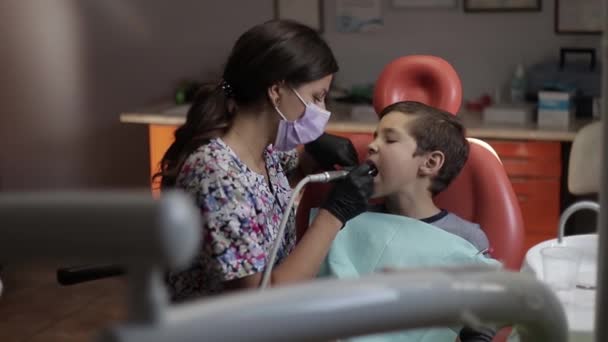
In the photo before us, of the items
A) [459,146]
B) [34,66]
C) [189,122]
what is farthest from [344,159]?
[34,66]

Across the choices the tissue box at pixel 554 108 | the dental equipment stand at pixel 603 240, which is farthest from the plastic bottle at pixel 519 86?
the dental equipment stand at pixel 603 240

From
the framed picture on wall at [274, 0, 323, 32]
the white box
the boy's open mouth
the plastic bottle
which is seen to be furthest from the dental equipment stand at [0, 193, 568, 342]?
the framed picture on wall at [274, 0, 323, 32]

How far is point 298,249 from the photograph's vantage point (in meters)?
1.86

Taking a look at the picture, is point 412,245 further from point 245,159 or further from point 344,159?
point 245,159

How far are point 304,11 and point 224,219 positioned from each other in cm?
286

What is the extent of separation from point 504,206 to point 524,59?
226 centimetres

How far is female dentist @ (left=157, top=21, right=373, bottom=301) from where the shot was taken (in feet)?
5.93

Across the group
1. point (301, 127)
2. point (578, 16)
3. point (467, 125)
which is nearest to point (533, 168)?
point (467, 125)

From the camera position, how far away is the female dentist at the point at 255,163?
1.81 meters

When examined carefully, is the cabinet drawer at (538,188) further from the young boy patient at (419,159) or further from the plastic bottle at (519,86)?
the young boy patient at (419,159)

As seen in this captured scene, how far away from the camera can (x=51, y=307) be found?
13.3 feet

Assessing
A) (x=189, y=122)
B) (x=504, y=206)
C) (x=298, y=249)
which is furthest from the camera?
(x=504, y=206)

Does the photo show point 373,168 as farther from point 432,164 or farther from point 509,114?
point 509,114

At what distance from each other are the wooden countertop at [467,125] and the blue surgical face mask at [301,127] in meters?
1.76
